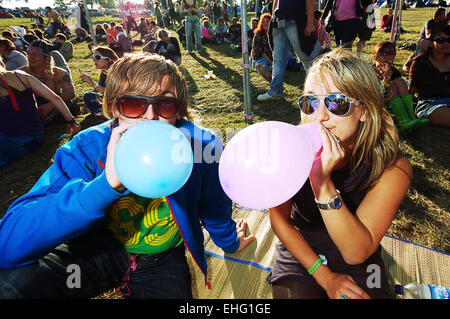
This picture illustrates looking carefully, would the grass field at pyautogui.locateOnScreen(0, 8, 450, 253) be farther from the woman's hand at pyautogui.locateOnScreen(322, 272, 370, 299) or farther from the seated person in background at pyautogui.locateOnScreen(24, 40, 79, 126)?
the woman's hand at pyautogui.locateOnScreen(322, 272, 370, 299)

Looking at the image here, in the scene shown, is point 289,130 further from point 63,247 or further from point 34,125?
point 34,125

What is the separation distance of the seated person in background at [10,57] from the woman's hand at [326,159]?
253 inches

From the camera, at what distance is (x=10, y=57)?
5.15 m

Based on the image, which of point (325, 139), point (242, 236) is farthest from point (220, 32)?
point (325, 139)

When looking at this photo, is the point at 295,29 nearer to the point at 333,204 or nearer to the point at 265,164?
the point at 333,204

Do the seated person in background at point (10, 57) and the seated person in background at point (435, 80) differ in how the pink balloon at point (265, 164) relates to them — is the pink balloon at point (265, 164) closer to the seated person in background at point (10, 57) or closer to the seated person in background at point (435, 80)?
the seated person in background at point (435, 80)

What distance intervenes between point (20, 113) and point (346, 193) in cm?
461

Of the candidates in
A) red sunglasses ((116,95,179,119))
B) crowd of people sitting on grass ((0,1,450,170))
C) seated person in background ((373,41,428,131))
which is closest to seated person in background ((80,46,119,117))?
crowd of people sitting on grass ((0,1,450,170))

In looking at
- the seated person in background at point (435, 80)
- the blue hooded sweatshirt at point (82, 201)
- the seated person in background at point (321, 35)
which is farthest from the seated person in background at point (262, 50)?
the blue hooded sweatshirt at point (82, 201)

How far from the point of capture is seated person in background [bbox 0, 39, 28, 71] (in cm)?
511

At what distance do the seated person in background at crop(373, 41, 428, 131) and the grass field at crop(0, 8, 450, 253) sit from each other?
0.68ft

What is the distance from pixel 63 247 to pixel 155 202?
1.86 ft

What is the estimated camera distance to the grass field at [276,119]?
2463 millimetres
